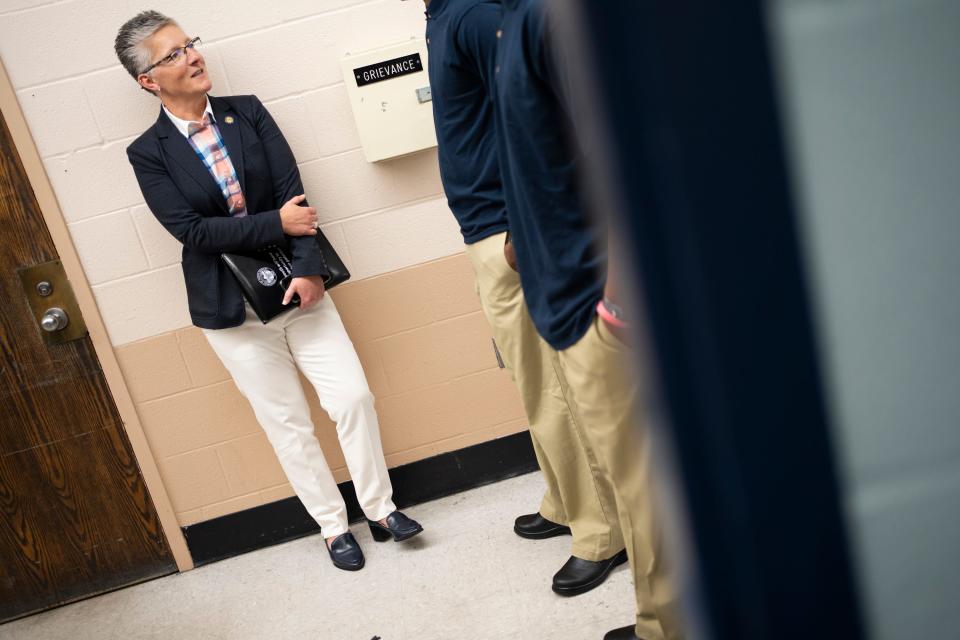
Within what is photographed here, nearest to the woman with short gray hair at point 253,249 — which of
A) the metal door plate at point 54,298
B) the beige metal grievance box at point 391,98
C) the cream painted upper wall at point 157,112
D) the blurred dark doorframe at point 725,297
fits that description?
the cream painted upper wall at point 157,112

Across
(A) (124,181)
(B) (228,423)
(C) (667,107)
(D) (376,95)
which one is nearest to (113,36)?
(A) (124,181)

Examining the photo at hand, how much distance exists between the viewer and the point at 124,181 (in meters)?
2.68

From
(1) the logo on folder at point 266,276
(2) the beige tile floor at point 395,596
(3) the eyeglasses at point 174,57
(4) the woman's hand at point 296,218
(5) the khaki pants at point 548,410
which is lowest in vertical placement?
(2) the beige tile floor at point 395,596

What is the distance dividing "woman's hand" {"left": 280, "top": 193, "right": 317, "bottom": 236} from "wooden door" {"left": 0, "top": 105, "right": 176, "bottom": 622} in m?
0.81

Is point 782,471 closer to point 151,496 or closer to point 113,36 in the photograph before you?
point 113,36

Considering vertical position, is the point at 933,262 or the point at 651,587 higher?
the point at 933,262

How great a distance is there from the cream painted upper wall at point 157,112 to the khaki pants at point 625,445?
1.29m

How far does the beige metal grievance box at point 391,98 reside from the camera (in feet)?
8.64

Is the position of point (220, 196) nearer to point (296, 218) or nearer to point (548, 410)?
point (296, 218)

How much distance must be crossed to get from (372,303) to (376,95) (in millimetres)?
699

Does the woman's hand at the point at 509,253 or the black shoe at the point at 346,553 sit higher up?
the woman's hand at the point at 509,253

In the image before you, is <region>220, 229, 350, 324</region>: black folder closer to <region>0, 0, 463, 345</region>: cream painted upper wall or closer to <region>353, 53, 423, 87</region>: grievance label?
<region>0, 0, 463, 345</region>: cream painted upper wall

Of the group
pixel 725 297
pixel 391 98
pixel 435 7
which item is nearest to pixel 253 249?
pixel 391 98

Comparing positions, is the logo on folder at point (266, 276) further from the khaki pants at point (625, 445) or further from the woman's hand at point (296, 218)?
the khaki pants at point (625, 445)
